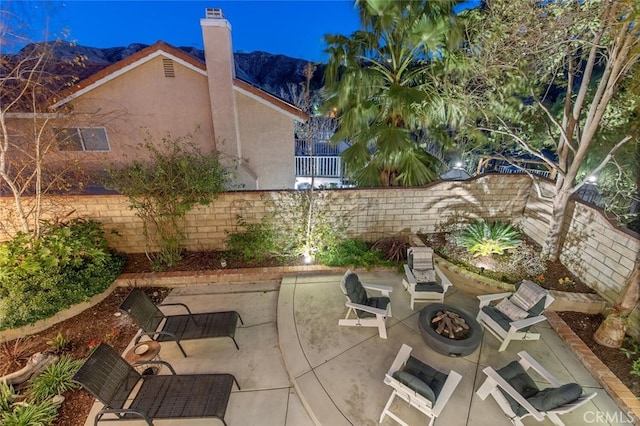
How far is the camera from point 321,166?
50.1 ft

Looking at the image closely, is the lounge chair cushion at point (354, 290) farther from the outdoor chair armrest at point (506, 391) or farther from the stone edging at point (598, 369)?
the stone edging at point (598, 369)

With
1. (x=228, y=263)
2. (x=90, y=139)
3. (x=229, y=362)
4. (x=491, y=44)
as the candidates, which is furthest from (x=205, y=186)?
(x=491, y=44)

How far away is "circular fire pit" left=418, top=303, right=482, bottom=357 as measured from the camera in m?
4.27

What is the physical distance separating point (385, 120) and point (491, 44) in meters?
2.47

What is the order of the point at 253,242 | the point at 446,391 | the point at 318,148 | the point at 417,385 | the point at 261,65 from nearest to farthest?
the point at 417,385
the point at 446,391
the point at 253,242
the point at 318,148
the point at 261,65

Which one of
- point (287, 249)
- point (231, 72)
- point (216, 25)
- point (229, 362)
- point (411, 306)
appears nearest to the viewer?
point (229, 362)

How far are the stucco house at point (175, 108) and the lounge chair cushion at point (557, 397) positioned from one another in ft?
24.6

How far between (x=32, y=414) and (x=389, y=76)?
819 centimetres

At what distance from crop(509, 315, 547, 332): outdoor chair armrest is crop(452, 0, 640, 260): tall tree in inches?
106

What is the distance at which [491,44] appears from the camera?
227 inches

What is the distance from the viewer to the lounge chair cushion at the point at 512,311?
480 centimetres

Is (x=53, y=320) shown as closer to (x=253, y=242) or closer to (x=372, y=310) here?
(x=253, y=242)

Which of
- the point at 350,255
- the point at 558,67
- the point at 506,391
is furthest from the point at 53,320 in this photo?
the point at 558,67

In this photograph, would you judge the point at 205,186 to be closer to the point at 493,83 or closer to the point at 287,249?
the point at 287,249
